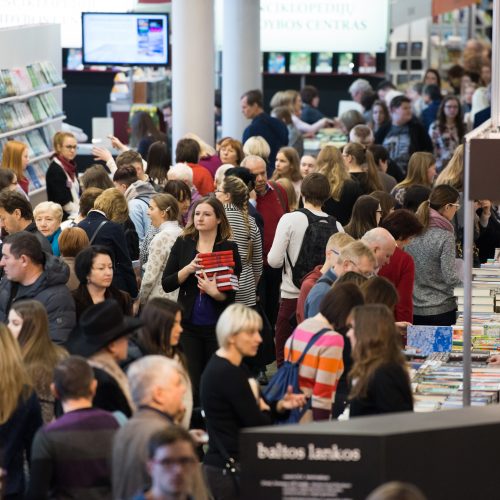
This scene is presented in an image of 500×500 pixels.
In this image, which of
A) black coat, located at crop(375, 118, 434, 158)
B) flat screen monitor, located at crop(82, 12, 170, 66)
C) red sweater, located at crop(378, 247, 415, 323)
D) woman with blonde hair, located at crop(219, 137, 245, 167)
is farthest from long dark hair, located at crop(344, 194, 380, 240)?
flat screen monitor, located at crop(82, 12, 170, 66)

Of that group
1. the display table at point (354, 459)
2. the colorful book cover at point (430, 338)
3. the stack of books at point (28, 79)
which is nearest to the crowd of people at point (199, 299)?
the colorful book cover at point (430, 338)

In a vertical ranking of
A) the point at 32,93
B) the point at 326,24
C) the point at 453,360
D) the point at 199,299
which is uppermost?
the point at 326,24

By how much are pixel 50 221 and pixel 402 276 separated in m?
2.30

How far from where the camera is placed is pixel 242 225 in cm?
929

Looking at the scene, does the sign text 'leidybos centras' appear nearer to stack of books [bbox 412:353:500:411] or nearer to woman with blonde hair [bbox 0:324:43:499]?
woman with blonde hair [bbox 0:324:43:499]

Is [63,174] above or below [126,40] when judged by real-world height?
below

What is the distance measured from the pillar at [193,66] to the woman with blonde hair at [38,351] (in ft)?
29.2

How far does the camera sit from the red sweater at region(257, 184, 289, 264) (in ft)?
34.2

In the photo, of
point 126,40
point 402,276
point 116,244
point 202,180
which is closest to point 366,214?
point 402,276

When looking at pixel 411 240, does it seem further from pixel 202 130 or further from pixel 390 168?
pixel 202 130

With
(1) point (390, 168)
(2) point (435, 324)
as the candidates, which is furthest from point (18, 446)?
(1) point (390, 168)

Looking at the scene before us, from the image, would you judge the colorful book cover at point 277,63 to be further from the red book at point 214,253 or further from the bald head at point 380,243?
the bald head at point 380,243

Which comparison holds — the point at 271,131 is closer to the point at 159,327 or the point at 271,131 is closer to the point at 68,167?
the point at 68,167

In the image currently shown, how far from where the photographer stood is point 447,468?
484cm
